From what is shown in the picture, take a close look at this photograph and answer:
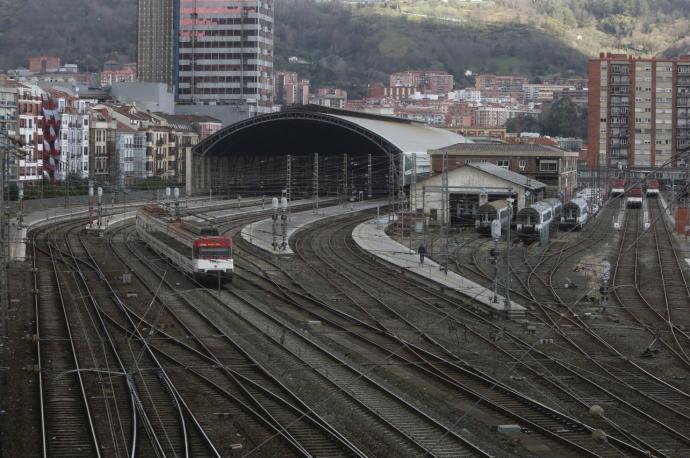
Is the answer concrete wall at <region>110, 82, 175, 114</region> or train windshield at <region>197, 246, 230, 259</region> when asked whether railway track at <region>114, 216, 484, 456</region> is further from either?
concrete wall at <region>110, 82, 175, 114</region>

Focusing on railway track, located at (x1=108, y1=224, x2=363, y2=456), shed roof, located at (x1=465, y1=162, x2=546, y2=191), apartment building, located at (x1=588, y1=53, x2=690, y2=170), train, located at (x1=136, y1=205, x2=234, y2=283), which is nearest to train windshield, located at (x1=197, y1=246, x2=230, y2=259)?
train, located at (x1=136, y1=205, x2=234, y2=283)

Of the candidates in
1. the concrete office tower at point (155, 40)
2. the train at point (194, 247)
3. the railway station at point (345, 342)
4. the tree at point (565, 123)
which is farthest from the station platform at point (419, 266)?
the tree at point (565, 123)

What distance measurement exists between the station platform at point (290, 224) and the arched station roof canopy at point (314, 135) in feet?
14.3

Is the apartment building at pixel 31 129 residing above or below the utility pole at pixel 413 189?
above

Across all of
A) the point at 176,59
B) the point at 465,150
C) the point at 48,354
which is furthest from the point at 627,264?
the point at 176,59

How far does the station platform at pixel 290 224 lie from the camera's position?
167ft

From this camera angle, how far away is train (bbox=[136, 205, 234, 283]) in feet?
115

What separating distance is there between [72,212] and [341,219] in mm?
16208

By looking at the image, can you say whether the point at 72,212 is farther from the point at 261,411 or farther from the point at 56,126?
the point at 261,411

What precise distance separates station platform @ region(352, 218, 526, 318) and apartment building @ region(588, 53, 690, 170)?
6392cm

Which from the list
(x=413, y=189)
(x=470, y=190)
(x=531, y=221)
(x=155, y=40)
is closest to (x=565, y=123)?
(x=155, y=40)

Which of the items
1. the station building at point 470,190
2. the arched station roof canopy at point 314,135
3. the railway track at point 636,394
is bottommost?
the railway track at point 636,394

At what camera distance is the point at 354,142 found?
277 feet

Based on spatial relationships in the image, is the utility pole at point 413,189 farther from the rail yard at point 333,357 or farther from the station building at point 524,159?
the station building at point 524,159
